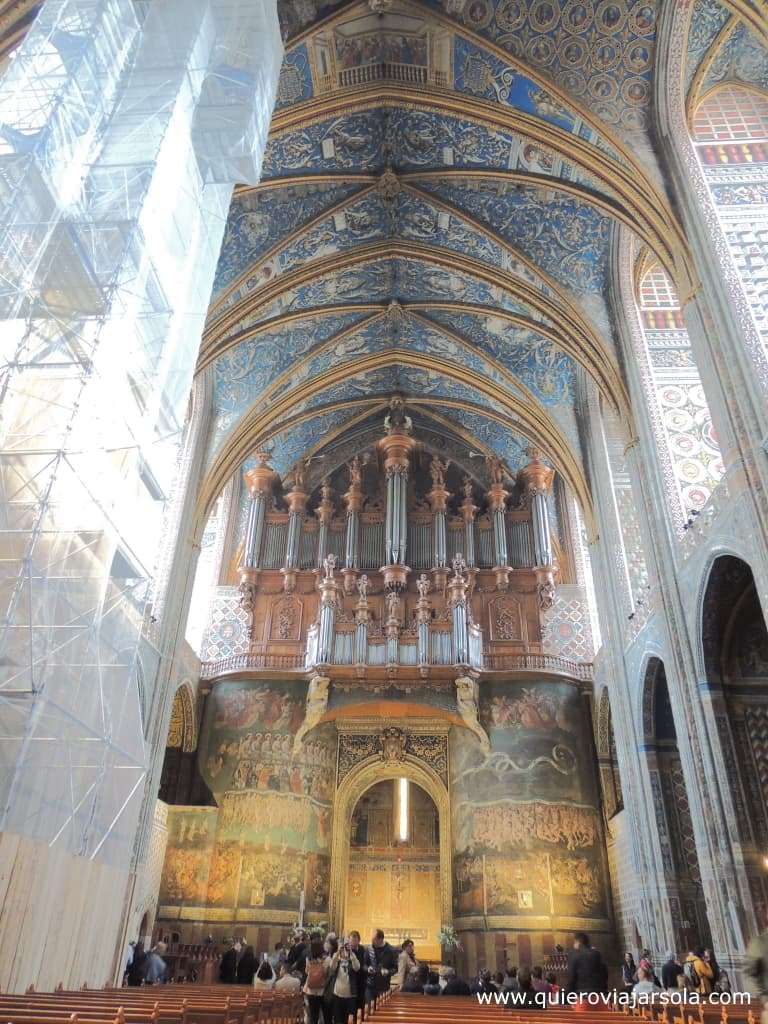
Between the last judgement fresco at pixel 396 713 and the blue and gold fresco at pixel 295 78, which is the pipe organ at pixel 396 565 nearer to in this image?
the last judgement fresco at pixel 396 713

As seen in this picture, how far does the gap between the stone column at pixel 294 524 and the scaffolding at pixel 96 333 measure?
10.0 m

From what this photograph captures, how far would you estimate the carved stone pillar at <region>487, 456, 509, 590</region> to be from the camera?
19.2 m

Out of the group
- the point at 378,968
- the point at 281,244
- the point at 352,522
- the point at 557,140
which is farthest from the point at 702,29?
the point at 378,968

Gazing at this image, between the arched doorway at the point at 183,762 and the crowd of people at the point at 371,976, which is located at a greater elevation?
the arched doorway at the point at 183,762

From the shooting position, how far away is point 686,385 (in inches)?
528

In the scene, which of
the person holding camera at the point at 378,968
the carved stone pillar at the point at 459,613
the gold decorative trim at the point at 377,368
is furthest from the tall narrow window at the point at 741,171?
the carved stone pillar at the point at 459,613

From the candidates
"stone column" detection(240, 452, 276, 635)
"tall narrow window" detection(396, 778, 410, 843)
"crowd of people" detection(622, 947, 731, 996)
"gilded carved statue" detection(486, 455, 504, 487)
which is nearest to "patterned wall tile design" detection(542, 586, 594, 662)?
"gilded carved statue" detection(486, 455, 504, 487)

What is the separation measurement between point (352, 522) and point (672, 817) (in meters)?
10.8

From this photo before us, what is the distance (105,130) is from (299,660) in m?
12.8

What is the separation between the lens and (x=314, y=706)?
17609 mm

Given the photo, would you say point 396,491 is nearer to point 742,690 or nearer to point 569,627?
point 569,627

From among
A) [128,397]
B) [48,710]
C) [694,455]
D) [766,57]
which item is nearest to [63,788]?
[48,710]

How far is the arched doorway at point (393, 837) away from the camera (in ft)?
54.9

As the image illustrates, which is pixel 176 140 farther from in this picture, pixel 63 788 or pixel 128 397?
pixel 63 788
